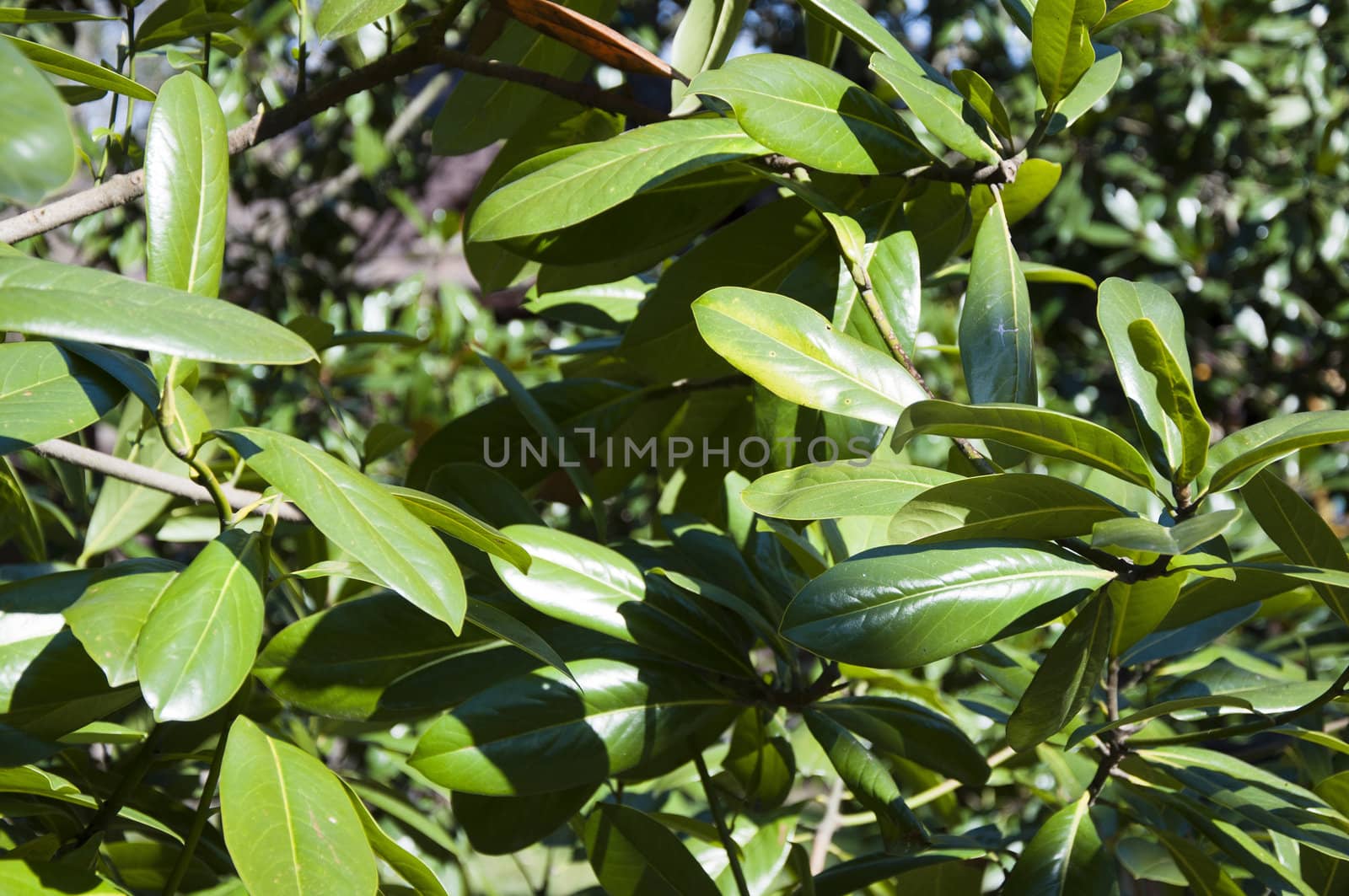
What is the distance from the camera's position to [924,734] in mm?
634

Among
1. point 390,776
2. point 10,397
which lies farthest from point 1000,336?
point 390,776

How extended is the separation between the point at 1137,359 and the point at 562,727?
13.7 inches

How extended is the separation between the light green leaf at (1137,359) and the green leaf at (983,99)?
5.2 inches

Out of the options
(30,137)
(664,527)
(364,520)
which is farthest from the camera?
(664,527)

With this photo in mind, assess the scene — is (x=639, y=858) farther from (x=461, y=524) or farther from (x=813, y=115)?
(x=813, y=115)

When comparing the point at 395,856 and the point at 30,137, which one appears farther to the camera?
the point at 395,856

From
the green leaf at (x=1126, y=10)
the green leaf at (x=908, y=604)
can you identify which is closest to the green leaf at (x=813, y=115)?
the green leaf at (x=1126, y=10)

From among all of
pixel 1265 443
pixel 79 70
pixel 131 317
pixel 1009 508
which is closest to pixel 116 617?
pixel 131 317

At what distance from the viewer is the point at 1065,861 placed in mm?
614

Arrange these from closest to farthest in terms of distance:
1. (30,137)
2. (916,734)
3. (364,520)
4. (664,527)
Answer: (30,137)
(364,520)
(916,734)
(664,527)

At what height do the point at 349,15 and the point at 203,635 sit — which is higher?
the point at 349,15

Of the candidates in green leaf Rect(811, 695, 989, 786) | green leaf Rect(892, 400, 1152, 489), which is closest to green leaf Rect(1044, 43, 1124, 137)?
green leaf Rect(892, 400, 1152, 489)

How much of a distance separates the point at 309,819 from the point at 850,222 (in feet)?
1.35

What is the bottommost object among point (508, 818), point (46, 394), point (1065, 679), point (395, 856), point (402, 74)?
point (508, 818)
